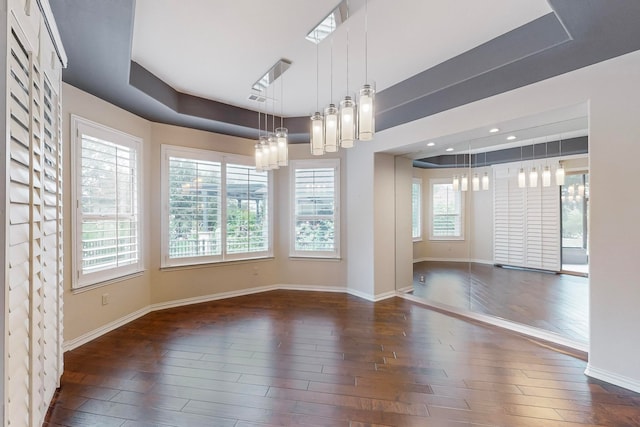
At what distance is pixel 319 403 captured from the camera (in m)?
2.11

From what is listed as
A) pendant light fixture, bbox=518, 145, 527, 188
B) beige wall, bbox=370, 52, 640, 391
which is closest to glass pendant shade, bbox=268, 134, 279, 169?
beige wall, bbox=370, 52, 640, 391

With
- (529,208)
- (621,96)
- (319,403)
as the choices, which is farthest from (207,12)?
(529,208)

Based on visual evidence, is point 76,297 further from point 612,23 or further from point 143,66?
point 612,23

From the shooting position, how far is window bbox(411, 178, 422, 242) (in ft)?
15.9

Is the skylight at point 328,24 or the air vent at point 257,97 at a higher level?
the air vent at point 257,97

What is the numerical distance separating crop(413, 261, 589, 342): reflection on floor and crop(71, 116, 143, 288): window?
4208 mm

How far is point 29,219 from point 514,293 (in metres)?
4.90

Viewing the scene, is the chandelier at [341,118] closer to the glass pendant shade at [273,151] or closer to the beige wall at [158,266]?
the glass pendant shade at [273,151]

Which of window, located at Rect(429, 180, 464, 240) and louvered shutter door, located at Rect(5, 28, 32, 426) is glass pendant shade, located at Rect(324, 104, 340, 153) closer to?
louvered shutter door, located at Rect(5, 28, 32, 426)

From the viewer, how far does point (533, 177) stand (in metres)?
3.71

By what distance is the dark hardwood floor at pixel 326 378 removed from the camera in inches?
77.9

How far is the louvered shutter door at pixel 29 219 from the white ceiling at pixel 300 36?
923mm

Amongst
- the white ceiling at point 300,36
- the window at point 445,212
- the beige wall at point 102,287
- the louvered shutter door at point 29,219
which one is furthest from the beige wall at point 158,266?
the window at point 445,212

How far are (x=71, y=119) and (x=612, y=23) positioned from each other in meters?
4.62
